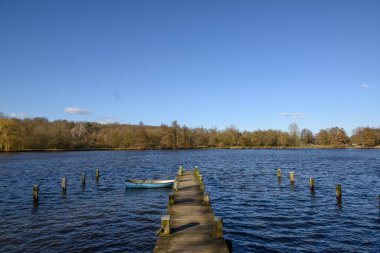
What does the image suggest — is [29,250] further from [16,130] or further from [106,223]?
[16,130]

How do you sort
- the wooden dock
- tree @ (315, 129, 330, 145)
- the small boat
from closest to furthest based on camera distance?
1. the wooden dock
2. the small boat
3. tree @ (315, 129, 330, 145)

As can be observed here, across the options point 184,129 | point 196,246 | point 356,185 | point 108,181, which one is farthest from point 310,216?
point 184,129

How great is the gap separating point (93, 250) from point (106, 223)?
5235 mm

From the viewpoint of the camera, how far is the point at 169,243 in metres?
13.4

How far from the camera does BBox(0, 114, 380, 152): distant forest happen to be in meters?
130

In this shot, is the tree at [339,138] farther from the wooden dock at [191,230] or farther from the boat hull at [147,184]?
the wooden dock at [191,230]

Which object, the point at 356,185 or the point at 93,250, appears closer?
the point at 93,250

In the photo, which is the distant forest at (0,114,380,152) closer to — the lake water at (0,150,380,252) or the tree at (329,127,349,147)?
the tree at (329,127,349,147)

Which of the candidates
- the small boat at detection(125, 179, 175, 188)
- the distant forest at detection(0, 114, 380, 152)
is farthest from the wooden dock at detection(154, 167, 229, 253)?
the distant forest at detection(0, 114, 380, 152)

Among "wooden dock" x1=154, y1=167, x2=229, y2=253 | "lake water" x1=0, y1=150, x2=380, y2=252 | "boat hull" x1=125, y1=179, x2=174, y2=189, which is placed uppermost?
"wooden dock" x1=154, y1=167, x2=229, y2=253

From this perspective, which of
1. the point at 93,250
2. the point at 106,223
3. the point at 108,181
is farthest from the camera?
the point at 108,181

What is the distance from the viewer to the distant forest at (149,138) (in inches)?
5098

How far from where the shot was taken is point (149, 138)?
16550cm

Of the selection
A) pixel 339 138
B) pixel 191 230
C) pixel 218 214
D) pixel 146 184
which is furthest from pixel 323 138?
pixel 191 230
